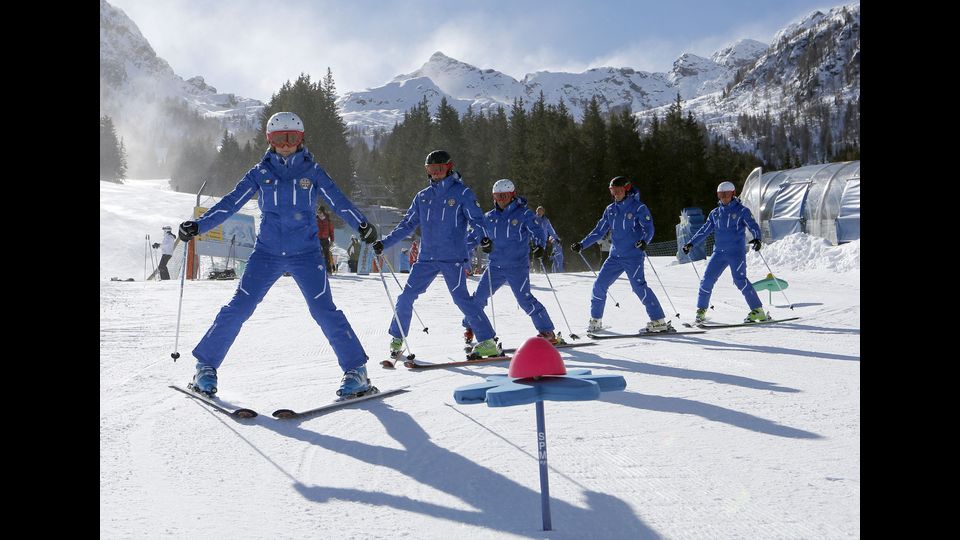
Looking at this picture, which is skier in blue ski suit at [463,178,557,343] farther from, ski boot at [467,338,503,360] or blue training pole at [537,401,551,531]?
blue training pole at [537,401,551,531]

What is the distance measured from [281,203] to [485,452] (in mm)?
2182

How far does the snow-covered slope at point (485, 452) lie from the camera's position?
8.36 feet

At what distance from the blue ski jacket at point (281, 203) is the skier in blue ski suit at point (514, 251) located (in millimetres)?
3346

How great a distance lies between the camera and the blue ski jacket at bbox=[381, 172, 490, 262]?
661 centimetres

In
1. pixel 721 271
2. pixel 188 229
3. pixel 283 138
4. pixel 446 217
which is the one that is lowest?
pixel 721 271

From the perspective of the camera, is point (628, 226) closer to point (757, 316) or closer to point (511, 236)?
point (511, 236)

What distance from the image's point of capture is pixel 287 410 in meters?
4.09

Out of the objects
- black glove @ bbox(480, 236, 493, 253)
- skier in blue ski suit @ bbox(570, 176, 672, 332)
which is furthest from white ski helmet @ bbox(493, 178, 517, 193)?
black glove @ bbox(480, 236, 493, 253)

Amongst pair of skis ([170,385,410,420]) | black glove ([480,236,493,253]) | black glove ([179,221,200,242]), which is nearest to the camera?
pair of skis ([170,385,410,420])

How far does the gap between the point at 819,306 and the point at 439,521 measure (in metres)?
10.6

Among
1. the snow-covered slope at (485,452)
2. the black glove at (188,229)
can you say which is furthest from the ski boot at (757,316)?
the black glove at (188,229)

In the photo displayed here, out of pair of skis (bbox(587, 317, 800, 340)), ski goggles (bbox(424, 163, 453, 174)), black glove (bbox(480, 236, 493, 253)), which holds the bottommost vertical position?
pair of skis (bbox(587, 317, 800, 340))

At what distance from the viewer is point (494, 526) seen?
253cm

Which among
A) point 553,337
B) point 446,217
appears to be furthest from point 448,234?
point 553,337
